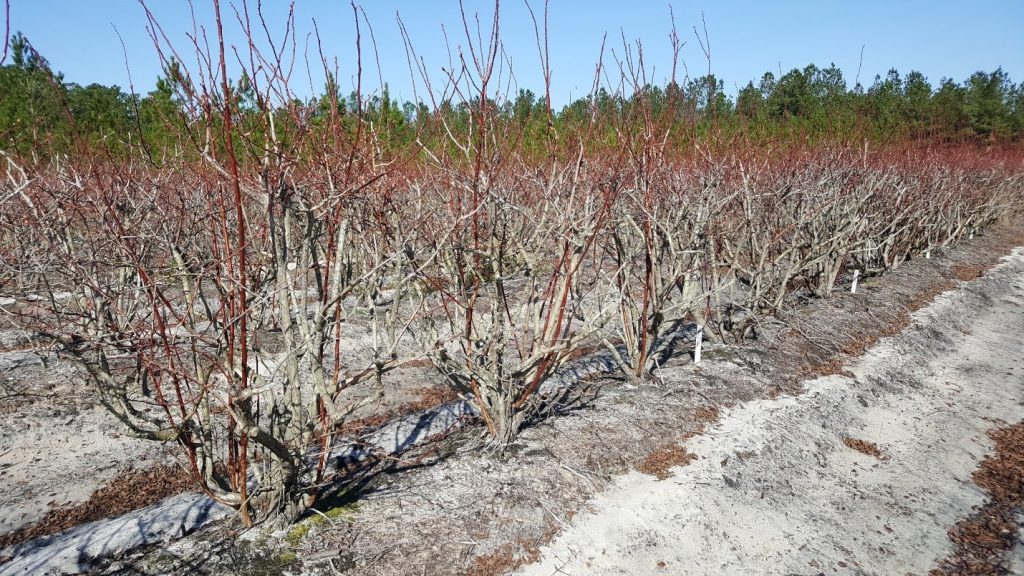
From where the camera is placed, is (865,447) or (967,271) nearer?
(865,447)

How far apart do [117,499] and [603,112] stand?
6565 mm

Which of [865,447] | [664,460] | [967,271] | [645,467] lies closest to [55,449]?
[645,467]

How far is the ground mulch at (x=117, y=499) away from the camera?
11.1ft

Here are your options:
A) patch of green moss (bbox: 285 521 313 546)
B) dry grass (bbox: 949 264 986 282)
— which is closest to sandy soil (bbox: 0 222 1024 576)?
patch of green moss (bbox: 285 521 313 546)

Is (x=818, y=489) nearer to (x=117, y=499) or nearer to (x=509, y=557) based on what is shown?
(x=509, y=557)

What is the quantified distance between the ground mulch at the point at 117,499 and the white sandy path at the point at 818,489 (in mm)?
2445

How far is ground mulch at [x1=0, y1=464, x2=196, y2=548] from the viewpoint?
133 inches

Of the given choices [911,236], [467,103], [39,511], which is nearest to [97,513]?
[39,511]

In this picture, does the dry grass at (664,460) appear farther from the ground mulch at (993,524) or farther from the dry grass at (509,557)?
the ground mulch at (993,524)

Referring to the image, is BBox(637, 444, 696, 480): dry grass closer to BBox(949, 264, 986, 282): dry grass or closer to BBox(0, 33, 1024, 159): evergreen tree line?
BBox(0, 33, 1024, 159): evergreen tree line

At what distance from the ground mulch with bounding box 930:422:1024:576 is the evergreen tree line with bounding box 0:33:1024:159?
2.87 metres

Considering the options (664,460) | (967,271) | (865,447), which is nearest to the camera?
(664,460)

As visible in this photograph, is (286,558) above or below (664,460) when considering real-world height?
above

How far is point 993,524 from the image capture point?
335cm
